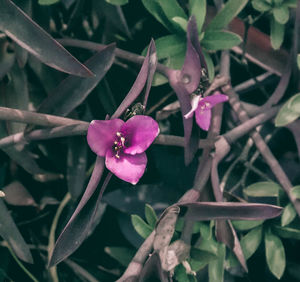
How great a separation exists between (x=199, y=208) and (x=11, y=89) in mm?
440

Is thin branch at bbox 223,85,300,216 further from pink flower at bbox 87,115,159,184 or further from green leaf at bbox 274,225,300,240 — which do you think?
pink flower at bbox 87,115,159,184

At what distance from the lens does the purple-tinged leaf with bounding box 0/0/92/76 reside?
0.62 m

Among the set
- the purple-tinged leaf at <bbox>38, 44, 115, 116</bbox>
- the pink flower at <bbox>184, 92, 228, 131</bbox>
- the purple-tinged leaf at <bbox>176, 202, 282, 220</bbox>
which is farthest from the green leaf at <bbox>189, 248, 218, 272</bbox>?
the purple-tinged leaf at <bbox>38, 44, 115, 116</bbox>

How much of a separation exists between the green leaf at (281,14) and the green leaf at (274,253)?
398mm

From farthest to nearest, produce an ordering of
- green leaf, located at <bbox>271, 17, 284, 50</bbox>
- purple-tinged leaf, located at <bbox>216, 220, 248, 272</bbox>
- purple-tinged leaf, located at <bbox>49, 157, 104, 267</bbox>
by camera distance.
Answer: green leaf, located at <bbox>271, 17, 284, 50</bbox>, purple-tinged leaf, located at <bbox>216, 220, 248, 272</bbox>, purple-tinged leaf, located at <bbox>49, 157, 104, 267</bbox>

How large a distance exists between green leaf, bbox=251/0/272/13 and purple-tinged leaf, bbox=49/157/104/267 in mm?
429

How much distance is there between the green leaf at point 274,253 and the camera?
2.49ft

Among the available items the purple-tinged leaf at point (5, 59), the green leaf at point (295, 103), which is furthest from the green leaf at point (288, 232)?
the purple-tinged leaf at point (5, 59)

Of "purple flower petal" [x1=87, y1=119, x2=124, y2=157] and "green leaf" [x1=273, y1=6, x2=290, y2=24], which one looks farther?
"green leaf" [x1=273, y1=6, x2=290, y2=24]

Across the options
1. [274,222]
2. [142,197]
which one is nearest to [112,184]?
[142,197]

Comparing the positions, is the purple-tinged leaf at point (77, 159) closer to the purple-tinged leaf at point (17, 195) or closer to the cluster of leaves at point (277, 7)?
the purple-tinged leaf at point (17, 195)

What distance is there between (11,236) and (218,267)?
0.37 m

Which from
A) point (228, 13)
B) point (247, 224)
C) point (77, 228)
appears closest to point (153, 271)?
point (77, 228)

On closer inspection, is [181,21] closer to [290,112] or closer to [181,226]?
[290,112]
